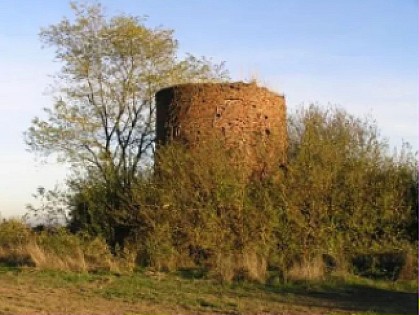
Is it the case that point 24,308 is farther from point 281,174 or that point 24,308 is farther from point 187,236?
point 281,174

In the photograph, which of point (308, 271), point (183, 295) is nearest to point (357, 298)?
point (308, 271)

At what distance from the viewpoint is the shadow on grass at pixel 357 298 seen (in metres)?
11.5

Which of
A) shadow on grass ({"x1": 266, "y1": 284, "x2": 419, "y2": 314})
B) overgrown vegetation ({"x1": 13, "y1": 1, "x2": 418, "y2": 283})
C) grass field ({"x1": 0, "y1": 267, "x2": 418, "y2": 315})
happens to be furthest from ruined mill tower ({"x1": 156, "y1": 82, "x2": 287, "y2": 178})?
shadow on grass ({"x1": 266, "y1": 284, "x2": 419, "y2": 314})

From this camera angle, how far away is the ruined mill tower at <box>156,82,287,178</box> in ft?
59.8

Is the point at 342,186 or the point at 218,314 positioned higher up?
the point at 342,186

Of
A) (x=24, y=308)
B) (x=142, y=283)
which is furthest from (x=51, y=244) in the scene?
(x=24, y=308)

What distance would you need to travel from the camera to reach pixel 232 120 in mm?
18453

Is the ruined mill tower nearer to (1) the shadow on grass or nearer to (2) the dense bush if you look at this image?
(2) the dense bush

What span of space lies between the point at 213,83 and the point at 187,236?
178 inches

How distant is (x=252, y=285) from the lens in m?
14.0

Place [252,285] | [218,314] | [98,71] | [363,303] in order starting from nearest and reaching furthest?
1. [218,314]
2. [363,303]
3. [252,285]
4. [98,71]

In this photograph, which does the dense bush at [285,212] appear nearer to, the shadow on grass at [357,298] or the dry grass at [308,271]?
the dry grass at [308,271]

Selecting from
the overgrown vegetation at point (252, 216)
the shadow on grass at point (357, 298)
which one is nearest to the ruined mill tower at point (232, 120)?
the overgrown vegetation at point (252, 216)

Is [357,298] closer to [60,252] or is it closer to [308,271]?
[308,271]
